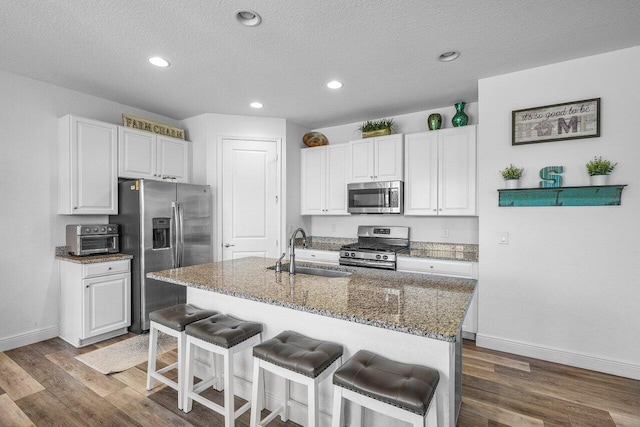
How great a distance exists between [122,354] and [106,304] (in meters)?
0.61

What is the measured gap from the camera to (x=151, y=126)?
12.9 feet

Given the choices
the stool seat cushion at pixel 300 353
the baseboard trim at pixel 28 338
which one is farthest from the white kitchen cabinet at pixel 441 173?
the baseboard trim at pixel 28 338

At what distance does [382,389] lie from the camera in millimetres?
1278

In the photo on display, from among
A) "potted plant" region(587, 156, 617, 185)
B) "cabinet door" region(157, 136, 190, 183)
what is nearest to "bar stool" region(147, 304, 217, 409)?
"cabinet door" region(157, 136, 190, 183)

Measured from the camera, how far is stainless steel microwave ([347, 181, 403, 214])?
391 centimetres

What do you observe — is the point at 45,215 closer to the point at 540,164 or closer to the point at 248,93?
the point at 248,93

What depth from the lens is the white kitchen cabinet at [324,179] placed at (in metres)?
4.39

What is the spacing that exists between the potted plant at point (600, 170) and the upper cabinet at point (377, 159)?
1.83m

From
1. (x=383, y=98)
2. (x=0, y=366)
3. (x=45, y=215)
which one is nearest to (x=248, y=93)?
(x=383, y=98)

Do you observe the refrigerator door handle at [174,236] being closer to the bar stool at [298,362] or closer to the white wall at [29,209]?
the white wall at [29,209]

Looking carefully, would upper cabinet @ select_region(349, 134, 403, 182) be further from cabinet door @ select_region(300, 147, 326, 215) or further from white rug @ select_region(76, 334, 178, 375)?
white rug @ select_region(76, 334, 178, 375)

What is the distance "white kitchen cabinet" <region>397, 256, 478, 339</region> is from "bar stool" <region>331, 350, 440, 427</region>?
1.95 meters

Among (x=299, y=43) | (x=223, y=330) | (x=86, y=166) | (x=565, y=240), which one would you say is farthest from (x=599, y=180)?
(x=86, y=166)

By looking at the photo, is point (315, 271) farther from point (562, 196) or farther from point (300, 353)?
point (562, 196)
